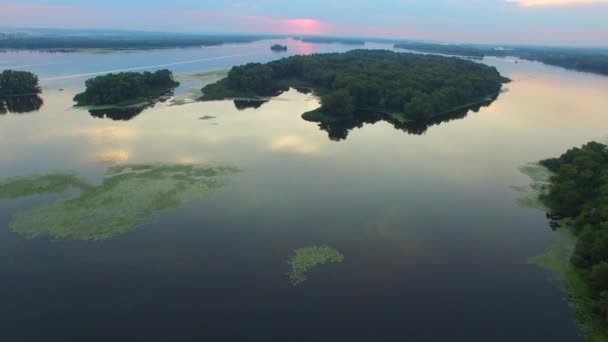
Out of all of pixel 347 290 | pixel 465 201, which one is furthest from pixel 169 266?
pixel 465 201

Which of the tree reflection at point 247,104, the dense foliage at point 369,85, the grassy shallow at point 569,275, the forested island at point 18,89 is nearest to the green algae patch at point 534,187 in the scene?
the grassy shallow at point 569,275

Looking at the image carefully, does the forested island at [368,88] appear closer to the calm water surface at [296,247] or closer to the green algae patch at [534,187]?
the calm water surface at [296,247]

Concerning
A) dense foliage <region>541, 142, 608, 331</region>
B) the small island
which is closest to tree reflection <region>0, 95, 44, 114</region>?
the small island

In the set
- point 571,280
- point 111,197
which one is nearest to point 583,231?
point 571,280

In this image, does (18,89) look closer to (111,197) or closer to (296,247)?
(111,197)

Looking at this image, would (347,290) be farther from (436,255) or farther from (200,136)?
(200,136)

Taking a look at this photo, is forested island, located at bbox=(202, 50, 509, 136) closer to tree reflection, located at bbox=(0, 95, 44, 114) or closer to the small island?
the small island

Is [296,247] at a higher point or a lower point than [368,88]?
lower
